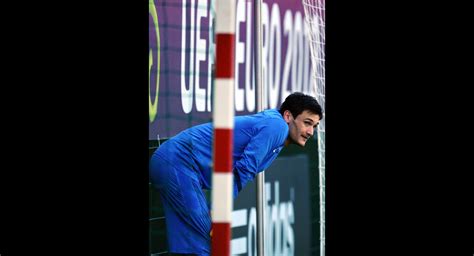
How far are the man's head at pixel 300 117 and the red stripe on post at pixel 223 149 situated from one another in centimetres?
233

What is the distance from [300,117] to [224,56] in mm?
2356

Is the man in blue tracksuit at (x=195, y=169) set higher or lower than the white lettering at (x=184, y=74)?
lower

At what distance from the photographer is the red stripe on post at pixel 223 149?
3223mm

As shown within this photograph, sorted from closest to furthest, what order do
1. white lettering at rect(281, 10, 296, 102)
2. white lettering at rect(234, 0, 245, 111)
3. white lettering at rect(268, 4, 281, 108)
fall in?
white lettering at rect(234, 0, 245, 111)
white lettering at rect(268, 4, 281, 108)
white lettering at rect(281, 10, 296, 102)

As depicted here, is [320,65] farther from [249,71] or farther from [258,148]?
[258,148]

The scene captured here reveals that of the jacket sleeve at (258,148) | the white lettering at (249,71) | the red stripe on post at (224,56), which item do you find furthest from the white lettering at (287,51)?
the red stripe on post at (224,56)

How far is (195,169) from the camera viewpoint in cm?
526

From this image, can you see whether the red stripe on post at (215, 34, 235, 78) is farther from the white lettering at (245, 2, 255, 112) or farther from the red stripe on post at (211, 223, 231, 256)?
the white lettering at (245, 2, 255, 112)

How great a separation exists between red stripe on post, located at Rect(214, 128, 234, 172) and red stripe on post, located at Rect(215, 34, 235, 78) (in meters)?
0.20

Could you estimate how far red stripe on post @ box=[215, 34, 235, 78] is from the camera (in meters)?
3.22

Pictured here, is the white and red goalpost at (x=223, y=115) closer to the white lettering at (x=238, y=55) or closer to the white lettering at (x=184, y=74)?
A: the white lettering at (x=184, y=74)

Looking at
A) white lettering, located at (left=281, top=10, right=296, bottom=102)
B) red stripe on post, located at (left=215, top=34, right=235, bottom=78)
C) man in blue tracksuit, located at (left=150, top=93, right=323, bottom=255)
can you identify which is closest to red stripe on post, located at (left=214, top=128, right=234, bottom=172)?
red stripe on post, located at (left=215, top=34, right=235, bottom=78)

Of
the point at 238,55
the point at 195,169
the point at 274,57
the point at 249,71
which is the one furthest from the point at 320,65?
the point at 195,169

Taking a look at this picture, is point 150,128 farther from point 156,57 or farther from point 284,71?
point 284,71
